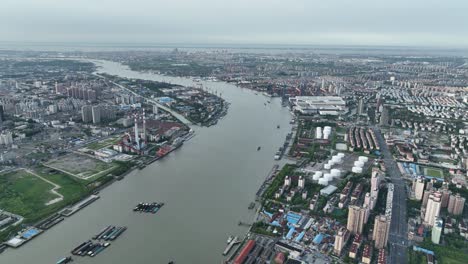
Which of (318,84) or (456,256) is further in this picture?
(318,84)

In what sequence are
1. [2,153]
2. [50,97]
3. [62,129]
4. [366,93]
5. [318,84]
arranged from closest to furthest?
[2,153] → [62,129] → [50,97] → [366,93] → [318,84]

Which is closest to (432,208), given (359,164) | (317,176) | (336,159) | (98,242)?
(317,176)

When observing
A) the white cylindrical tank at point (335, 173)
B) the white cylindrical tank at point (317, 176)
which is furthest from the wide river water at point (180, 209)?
the white cylindrical tank at point (335, 173)

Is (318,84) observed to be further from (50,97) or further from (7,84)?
(7,84)

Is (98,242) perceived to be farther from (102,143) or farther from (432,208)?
(432,208)

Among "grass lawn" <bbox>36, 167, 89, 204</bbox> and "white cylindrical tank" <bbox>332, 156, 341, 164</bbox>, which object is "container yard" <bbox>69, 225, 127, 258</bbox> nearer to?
"grass lawn" <bbox>36, 167, 89, 204</bbox>

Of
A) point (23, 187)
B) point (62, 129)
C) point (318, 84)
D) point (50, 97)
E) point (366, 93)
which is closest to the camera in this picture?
point (23, 187)

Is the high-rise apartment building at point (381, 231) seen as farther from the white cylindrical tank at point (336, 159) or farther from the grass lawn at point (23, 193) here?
the grass lawn at point (23, 193)

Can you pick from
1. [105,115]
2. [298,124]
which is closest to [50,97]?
[105,115]
